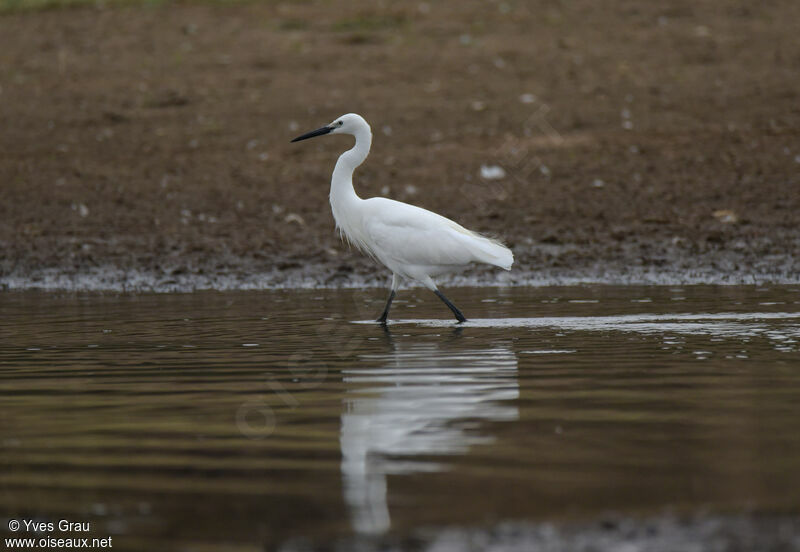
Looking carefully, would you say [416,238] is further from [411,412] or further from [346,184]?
[411,412]

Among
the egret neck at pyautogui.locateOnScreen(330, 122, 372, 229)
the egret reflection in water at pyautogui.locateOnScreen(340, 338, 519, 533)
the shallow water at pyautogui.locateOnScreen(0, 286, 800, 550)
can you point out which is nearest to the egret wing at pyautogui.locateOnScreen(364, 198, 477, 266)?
the egret neck at pyautogui.locateOnScreen(330, 122, 372, 229)

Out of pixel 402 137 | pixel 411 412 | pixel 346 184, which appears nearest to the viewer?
pixel 411 412

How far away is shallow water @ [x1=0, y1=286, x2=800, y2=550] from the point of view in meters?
3.80

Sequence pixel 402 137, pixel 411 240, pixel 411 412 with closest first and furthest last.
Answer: pixel 411 412 → pixel 411 240 → pixel 402 137

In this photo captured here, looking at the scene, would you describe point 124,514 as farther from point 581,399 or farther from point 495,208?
point 495,208

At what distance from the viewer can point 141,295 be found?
11.0m

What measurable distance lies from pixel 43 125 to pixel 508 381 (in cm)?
1179

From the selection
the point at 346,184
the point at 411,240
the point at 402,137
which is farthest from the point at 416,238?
the point at 402,137

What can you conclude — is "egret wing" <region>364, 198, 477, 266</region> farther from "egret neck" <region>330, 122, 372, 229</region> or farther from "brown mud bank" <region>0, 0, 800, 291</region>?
"brown mud bank" <region>0, 0, 800, 291</region>

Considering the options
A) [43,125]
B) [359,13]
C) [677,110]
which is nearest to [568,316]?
[677,110]

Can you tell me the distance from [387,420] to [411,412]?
182mm

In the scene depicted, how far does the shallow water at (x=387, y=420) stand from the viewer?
150 inches

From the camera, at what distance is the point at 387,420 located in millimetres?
5137

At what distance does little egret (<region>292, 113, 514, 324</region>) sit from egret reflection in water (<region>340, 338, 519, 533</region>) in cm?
213
